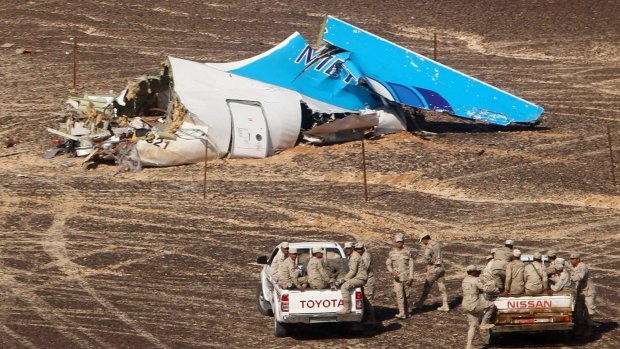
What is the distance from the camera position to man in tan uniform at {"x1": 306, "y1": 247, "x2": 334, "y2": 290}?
69.9 feet

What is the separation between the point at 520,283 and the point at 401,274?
2.67 metres

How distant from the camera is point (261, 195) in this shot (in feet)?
106

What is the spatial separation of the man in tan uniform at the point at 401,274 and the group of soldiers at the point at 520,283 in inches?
69.9

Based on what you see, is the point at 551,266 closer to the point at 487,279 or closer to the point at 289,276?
the point at 487,279

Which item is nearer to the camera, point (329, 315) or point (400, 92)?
point (329, 315)

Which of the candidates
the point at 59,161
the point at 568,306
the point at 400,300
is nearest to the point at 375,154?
the point at 59,161

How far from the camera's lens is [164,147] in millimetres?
34375

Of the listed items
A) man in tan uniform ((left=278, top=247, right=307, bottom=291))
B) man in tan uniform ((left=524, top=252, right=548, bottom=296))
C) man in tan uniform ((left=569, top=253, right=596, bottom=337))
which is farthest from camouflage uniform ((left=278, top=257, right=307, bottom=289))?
man in tan uniform ((left=569, top=253, right=596, bottom=337))

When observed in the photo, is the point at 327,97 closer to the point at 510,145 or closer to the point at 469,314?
the point at 510,145

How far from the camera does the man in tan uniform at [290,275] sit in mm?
21388

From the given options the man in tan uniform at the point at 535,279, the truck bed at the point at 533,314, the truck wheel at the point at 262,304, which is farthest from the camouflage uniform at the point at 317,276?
→ the man in tan uniform at the point at 535,279

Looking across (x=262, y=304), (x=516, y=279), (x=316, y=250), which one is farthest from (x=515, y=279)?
(x=262, y=304)

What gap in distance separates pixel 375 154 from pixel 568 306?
15.0 m

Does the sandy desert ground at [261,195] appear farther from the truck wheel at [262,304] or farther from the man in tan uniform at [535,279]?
the man in tan uniform at [535,279]
